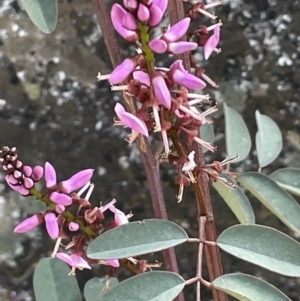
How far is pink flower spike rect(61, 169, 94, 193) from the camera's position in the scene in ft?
1.49

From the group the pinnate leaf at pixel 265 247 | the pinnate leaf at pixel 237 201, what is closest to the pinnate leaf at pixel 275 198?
the pinnate leaf at pixel 237 201

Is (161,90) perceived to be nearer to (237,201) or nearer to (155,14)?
(155,14)

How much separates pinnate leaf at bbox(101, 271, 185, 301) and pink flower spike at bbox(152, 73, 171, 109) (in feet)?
0.50

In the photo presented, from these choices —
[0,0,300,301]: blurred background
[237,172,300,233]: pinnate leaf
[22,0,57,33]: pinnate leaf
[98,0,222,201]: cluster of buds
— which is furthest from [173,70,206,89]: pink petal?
[0,0,300,301]: blurred background

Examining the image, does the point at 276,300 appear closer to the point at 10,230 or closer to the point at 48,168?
the point at 48,168

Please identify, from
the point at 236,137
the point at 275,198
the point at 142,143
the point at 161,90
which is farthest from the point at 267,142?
the point at 161,90

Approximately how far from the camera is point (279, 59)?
2.79 feet

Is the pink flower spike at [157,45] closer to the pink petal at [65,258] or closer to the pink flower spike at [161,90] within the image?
the pink flower spike at [161,90]

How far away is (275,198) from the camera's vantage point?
574 mm

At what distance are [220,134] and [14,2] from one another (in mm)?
378

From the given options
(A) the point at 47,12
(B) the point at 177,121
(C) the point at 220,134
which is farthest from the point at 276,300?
(C) the point at 220,134

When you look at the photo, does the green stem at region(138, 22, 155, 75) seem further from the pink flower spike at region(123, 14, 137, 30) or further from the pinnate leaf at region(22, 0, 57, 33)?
the pinnate leaf at region(22, 0, 57, 33)

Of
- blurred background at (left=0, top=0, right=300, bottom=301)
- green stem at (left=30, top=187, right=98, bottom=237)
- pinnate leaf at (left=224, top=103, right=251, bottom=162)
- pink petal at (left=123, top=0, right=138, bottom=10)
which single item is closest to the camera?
pink petal at (left=123, top=0, right=138, bottom=10)

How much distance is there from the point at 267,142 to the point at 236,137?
0.14 feet
